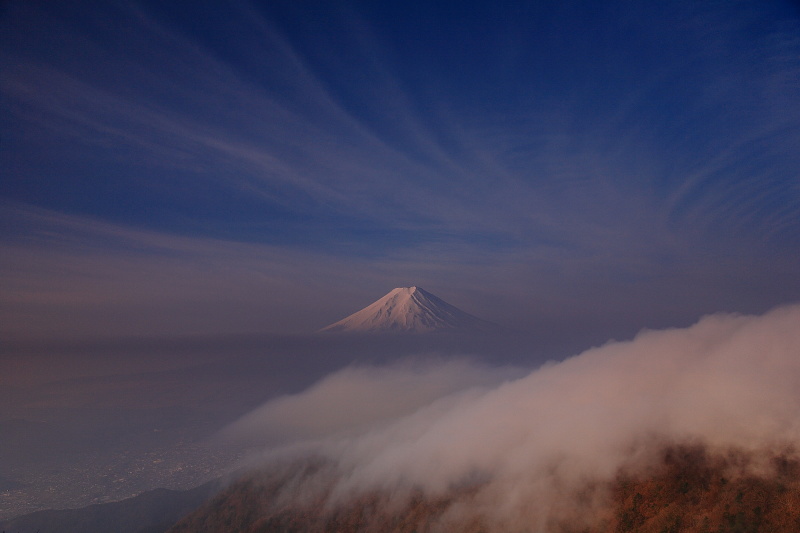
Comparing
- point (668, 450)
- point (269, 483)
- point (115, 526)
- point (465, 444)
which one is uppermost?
point (668, 450)

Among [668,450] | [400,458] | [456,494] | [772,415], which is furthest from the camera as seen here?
[400,458]

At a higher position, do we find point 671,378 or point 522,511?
point 671,378

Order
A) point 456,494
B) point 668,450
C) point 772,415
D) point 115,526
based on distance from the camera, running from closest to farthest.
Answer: point 772,415 < point 668,450 < point 456,494 < point 115,526

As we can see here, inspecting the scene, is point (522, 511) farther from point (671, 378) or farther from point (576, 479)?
point (671, 378)

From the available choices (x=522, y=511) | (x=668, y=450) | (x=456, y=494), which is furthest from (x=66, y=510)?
(x=668, y=450)

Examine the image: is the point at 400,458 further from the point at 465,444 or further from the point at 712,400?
the point at 712,400

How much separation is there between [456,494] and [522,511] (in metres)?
28.1

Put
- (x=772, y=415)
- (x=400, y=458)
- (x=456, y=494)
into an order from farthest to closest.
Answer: (x=400, y=458), (x=456, y=494), (x=772, y=415)

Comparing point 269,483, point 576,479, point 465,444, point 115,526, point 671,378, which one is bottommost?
point 115,526

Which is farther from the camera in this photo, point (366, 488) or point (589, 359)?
point (589, 359)

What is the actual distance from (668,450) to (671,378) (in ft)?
146

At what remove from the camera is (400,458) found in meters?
168

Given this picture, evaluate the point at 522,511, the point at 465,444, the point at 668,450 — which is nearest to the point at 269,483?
the point at 465,444

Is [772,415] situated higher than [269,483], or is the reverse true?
[772,415]
